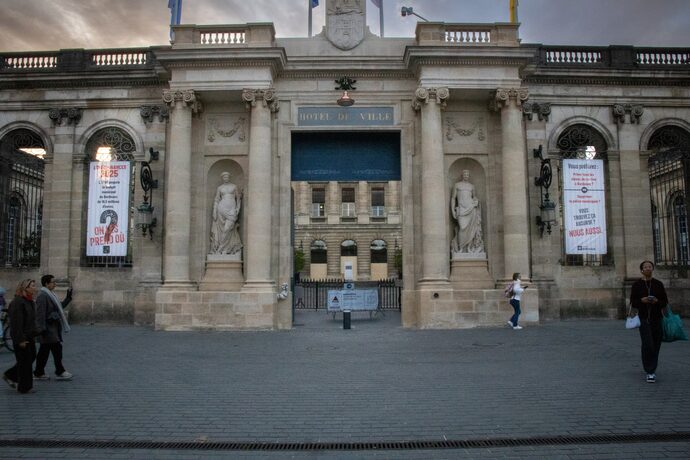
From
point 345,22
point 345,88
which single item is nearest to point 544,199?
point 345,88

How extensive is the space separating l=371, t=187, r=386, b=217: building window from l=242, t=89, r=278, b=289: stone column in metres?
38.9

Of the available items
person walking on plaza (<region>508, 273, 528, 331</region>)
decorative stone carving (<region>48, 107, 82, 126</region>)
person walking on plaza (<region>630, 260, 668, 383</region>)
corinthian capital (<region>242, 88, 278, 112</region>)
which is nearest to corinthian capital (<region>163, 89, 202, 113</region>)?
corinthian capital (<region>242, 88, 278, 112</region>)

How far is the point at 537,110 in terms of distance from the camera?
19.6 m

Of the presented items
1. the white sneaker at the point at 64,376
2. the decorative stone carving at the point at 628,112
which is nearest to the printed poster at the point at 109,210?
the white sneaker at the point at 64,376

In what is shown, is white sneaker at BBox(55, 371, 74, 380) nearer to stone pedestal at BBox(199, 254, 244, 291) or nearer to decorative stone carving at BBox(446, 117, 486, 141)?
stone pedestal at BBox(199, 254, 244, 291)

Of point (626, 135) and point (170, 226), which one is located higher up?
point (626, 135)

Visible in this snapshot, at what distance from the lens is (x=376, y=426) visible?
6344 mm

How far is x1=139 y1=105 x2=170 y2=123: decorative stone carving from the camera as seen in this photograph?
19.7 meters

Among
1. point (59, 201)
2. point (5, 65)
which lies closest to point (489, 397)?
point (59, 201)

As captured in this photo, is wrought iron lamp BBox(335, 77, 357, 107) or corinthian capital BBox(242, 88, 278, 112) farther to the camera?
wrought iron lamp BBox(335, 77, 357, 107)

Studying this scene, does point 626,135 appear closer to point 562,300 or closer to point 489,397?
point 562,300

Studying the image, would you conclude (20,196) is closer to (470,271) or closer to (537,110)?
(470,271)

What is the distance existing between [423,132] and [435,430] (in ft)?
42.5

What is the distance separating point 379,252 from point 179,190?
129 ft
